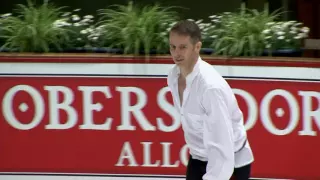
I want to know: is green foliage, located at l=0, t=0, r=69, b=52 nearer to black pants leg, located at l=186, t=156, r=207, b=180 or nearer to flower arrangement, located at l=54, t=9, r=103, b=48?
flower arrangement, located at l=54, t=9, r=103, b=48

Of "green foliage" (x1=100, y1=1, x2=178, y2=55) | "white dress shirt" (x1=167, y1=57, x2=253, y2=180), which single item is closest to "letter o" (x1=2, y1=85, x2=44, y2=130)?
"green foliage" (x1=100, y1=1, x2=178, y2=55)

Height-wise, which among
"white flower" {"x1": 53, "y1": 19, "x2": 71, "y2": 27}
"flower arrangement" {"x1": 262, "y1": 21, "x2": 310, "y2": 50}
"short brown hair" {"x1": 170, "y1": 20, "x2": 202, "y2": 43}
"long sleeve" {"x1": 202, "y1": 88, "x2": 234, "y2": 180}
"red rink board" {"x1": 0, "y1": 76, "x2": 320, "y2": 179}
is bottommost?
"red rink board" {"x1": 0, "y1": 76, "x2": 320, "y2": 179}

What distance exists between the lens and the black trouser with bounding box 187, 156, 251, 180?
3.80 m

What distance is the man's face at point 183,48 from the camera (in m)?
3.56

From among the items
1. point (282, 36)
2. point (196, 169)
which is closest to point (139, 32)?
point (282, 36)

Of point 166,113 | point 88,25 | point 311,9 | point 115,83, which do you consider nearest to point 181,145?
point 166,113

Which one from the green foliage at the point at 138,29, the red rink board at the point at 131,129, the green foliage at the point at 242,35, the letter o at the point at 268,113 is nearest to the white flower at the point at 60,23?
the green foliage at the point at 138,29

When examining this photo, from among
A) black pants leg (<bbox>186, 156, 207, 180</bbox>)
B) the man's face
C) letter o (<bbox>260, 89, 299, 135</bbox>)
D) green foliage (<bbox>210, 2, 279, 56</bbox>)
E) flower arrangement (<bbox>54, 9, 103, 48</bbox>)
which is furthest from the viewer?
flower arrangement (<bbox>54, 9, 103, 48</bbox>)

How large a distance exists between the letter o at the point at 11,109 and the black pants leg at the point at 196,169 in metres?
2.51

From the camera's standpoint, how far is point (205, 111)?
350 centimetres

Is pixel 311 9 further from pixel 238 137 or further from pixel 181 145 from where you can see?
pixel 238 137

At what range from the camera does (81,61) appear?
20.2ft

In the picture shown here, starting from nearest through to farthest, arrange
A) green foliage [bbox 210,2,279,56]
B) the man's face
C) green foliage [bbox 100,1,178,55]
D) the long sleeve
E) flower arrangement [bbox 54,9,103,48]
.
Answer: the long sleeve
the man's face
green foliage [bbox 210,2,279,56]
green foliage [bbox 100,1,178,55]
flower arrangement [bbox 54,9,103,48]

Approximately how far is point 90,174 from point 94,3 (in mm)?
2712
